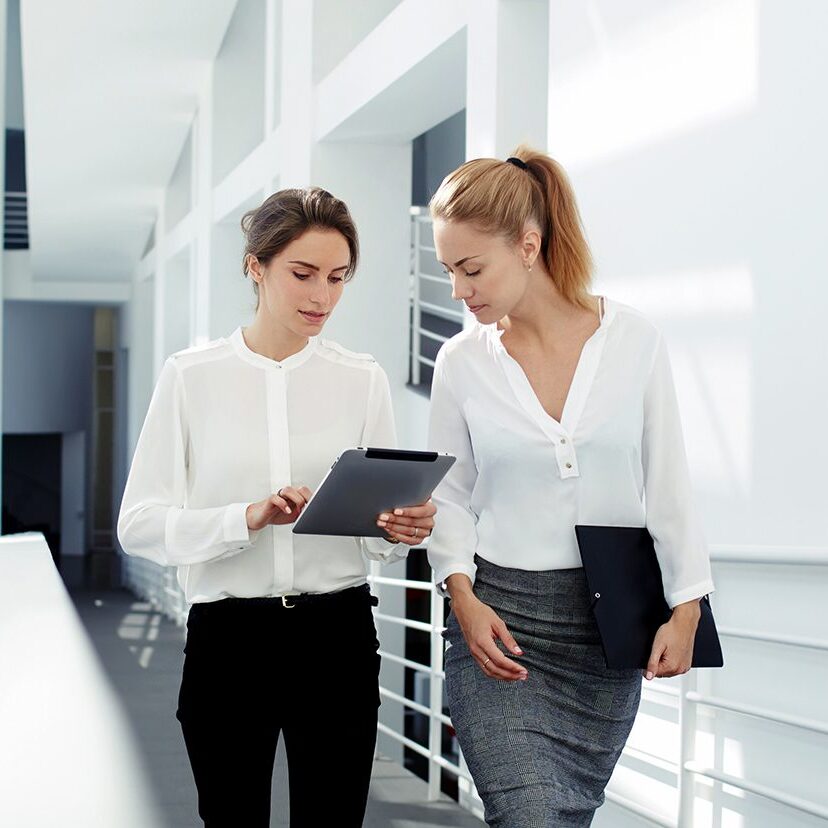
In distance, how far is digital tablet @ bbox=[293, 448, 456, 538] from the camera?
167cm

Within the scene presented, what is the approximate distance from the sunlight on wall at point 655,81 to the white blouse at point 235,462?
1.39 m

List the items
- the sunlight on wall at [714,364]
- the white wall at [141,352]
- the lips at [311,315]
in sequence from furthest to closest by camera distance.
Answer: the white wall at [141,352]
the sunlight on wall at [714,364]
the lips at [311,315]

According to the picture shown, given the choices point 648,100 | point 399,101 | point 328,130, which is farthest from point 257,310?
point 328,130

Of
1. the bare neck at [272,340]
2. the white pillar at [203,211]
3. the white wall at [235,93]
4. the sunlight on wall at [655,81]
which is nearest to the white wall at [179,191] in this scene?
the white pillar at [203,211]

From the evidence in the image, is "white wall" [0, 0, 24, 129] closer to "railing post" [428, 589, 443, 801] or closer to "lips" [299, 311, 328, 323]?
"railing post" [428, 589, 443, 801]

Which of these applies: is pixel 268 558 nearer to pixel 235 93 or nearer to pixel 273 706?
pixel 273 706

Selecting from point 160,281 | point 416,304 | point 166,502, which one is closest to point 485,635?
point 166,502

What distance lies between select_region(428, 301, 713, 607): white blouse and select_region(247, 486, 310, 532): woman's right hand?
0.22 m

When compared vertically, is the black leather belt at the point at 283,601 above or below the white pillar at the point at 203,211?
below

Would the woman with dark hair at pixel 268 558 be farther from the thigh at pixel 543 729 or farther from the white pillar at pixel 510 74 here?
the white pillar at pixel 510 74

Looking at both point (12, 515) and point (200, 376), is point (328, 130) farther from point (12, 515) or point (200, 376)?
point (12, 515)

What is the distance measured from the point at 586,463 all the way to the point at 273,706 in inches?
23.6

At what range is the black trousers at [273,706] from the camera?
6.02ft

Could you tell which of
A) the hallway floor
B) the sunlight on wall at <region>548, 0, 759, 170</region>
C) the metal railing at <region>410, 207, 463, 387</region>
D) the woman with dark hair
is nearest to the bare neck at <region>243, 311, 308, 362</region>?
the woman with dark hair
